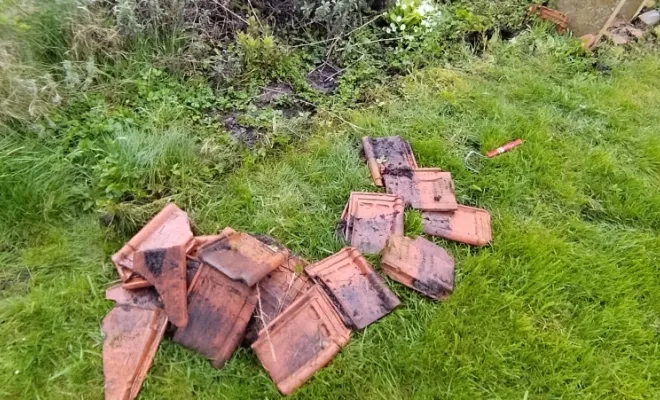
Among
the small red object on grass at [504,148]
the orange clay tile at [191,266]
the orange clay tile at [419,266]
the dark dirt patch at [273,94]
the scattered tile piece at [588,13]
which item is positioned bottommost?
the orange clay tile at [419,266]

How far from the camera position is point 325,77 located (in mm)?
3518

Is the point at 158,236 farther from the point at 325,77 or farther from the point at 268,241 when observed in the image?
the point at 325,77

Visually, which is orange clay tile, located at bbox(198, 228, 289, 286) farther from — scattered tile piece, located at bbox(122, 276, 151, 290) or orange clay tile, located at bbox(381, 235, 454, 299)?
orange clay tile, located at bbox(381, 235, 454, 299)

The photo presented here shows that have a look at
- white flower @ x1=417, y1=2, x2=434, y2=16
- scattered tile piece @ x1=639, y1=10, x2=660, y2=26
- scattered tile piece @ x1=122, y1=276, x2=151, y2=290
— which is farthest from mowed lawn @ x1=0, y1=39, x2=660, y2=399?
scattered tile piece @ x1=639, y1=10, x2=660, y2=26

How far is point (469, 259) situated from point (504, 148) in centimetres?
94

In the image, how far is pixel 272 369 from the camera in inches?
82.3

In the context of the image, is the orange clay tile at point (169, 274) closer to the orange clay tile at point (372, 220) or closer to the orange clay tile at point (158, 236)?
the orange clay tile at point (158, 236)

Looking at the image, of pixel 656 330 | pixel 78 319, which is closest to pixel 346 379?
pixel 78 319

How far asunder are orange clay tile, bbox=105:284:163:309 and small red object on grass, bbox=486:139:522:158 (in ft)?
6.98

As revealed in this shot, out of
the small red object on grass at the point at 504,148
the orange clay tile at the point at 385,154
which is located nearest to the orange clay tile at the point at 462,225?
the orange clay tile at the point at 385,154

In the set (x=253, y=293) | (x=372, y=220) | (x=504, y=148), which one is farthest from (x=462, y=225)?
(x=253, y=293)

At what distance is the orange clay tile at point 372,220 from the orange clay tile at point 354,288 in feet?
0.41

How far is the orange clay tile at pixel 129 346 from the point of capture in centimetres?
202

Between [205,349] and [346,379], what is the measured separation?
2.08 feet
